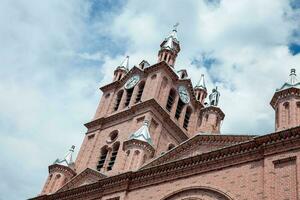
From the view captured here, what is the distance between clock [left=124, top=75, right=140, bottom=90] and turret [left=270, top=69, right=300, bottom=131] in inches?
724

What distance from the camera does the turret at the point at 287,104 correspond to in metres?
22.2

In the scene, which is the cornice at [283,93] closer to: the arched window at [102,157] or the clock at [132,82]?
the arched window at [102,157]

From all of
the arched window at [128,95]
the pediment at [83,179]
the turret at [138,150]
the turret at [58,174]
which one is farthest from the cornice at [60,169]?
the arched window at [128,95]

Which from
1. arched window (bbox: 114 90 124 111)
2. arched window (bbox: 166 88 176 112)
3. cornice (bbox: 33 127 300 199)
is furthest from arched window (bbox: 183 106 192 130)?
cornice (bbox: 33 127 300 199)

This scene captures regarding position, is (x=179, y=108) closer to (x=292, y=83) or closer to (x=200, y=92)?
(x=200, y=92)

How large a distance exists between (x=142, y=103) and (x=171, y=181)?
1270 centimetres

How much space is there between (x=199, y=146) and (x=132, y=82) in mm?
16378

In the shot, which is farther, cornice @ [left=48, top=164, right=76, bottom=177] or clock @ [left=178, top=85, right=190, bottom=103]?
clock @ [left=178, top=85, right=190, bottom=103]

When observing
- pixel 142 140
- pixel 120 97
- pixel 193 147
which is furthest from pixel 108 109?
pixel 193 147

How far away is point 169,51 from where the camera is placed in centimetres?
4131

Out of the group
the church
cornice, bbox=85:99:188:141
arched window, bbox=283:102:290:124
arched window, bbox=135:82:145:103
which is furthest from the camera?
arched window, bbox=135:82:145:103

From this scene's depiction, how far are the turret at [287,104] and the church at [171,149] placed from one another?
5 centimetres

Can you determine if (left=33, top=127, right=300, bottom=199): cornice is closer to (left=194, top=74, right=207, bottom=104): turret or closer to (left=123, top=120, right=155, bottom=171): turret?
(left=123, top=120, right=155, bottom=171): turret

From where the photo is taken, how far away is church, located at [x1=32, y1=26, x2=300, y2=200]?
2116 cm
